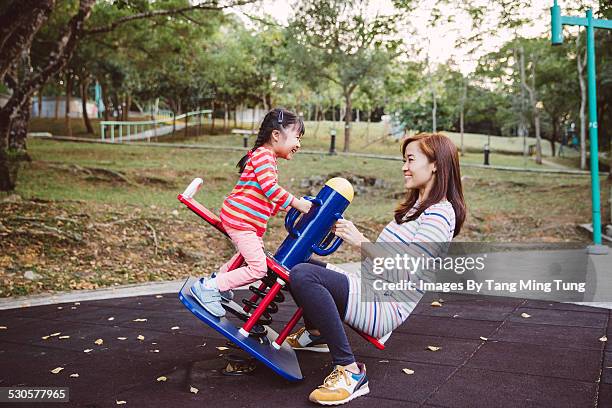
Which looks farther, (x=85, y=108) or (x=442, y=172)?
(x=85, y=108)

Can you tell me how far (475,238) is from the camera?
10.4m

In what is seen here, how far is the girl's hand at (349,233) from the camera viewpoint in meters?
2.82

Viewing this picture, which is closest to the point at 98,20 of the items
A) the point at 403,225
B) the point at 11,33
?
the point at 11,33

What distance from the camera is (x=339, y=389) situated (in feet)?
8.81

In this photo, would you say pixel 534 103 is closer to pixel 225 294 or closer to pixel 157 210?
pixel 157 210

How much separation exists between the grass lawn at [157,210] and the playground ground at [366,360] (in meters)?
2.54

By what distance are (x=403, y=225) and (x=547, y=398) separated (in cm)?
98

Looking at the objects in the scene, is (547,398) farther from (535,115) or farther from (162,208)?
(535,115)

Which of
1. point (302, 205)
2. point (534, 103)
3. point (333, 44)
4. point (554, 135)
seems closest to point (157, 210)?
point (302, 205)

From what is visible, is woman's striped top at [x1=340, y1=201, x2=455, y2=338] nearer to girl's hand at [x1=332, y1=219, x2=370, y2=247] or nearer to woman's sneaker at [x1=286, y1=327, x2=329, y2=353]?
girl's hand at [x1=332, y1=219, x2=370, y2=247]

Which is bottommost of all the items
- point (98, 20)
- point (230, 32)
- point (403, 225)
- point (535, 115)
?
point (403, 225)

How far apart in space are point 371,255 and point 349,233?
0.18m

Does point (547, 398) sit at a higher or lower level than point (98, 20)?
lower

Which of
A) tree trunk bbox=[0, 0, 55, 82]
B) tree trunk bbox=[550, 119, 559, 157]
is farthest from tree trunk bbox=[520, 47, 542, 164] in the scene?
tree trunk bbox=[0, 0, 55, 82]
